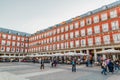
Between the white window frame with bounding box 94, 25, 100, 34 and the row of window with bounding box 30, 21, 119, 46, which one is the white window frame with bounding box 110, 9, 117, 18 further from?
the white window frame with bounding box 94, 25, 100, 34

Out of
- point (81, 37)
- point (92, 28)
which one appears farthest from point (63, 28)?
point (92, 28)

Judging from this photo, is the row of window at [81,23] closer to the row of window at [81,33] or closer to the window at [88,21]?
the window at [88,21]

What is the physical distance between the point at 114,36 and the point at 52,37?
24660mm

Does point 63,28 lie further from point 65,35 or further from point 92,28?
point 92,28

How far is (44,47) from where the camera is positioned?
5078cm

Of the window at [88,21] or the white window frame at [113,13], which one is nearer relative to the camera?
the white window frame at [113,13]

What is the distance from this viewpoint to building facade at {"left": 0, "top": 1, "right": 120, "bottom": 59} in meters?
29.1

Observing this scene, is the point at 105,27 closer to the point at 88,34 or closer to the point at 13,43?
the point at 88,34

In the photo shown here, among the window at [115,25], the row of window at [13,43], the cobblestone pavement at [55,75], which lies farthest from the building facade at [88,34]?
the cobblestone pavement at [55,75]

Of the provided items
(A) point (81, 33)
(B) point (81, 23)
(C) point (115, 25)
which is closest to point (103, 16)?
(C) point (115, 25)

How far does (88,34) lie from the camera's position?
34.4 metres

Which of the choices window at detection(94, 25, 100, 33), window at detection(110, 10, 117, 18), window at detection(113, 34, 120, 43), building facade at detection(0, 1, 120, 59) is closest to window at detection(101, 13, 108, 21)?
building facade at detection(0, 1, 120, 59)

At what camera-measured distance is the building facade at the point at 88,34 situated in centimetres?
2907

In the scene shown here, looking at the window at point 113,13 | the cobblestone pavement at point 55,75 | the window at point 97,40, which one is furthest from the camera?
the window at point 97,40
